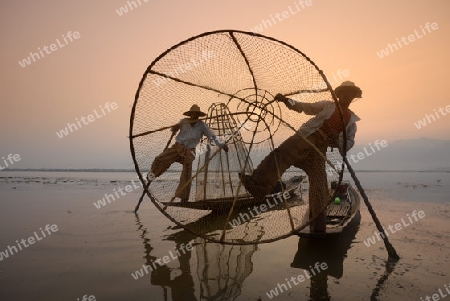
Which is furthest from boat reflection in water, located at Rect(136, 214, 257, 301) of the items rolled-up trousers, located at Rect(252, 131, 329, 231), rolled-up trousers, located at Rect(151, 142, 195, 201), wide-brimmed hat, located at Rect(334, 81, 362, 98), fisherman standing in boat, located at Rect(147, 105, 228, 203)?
wide-brimmed hat, located at Rect(334, 81, 362, 98)

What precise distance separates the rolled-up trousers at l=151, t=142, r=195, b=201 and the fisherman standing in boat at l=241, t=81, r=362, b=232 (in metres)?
2.27

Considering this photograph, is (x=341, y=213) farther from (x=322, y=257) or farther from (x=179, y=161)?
(x=179, y=161)

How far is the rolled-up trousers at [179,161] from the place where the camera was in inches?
235

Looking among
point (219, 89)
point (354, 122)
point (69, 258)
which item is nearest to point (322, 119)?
point (354, 122)

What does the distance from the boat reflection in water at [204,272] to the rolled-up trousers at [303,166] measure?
1224mm

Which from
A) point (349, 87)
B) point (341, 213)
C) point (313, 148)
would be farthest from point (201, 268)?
point (341, 213)

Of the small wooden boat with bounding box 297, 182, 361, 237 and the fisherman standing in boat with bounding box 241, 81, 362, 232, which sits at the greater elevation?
the fisherman standing in boat with bounding box 241, 81, 362, 232

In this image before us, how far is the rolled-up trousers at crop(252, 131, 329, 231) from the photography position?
4234 mm

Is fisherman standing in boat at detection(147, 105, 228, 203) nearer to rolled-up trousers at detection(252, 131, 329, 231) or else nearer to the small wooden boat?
rolled-up trousers at detection(252, 131, 329, 231)

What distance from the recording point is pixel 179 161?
6395mm

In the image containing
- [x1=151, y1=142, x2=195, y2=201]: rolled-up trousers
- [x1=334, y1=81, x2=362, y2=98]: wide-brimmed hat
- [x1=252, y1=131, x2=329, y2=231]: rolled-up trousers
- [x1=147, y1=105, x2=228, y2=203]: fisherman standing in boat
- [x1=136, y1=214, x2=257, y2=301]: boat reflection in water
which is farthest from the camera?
[x1=147, y1=105, x2=228, y2=203]: fisherman standing in boat

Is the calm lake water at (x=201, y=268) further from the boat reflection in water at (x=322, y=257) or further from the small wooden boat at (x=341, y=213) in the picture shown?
the small wooden boat at (x=341, y=213)

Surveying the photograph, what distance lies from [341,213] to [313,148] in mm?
3452

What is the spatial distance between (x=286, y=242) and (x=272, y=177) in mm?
1962
